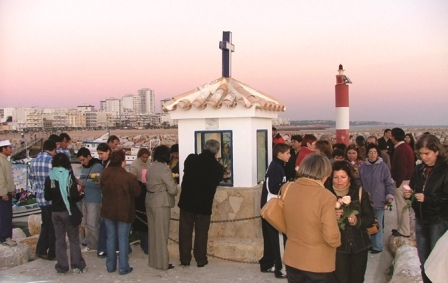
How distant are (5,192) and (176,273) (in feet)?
10.1

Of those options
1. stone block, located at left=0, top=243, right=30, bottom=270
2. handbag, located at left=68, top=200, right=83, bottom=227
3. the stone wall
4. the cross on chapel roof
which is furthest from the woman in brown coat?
the cross on chapel roof

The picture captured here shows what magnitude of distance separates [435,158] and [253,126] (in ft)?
8.64

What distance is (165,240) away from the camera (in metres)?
6.08

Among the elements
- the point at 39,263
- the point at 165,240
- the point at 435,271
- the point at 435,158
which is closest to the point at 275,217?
the point at 435,271

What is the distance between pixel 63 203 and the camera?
586 centimetres

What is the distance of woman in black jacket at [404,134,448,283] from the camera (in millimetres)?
4438

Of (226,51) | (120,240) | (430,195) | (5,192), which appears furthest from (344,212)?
(5,192)

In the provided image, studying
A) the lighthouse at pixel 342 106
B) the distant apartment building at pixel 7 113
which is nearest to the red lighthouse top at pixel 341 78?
the lighthouse at pixel 342 106

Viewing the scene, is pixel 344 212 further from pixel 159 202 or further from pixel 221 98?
pixel 221 98

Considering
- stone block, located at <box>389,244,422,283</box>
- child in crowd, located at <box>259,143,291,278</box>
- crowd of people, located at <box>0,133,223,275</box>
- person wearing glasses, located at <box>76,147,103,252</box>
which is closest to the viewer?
stone block, located at <box>389,244,422,283</box>

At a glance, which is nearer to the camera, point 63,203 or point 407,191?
point 407,191

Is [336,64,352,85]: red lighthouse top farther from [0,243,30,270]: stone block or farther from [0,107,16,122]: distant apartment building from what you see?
[0,107,16,122]: distant apartment building

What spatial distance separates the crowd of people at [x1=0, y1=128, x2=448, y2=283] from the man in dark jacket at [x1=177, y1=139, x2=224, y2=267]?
13mm

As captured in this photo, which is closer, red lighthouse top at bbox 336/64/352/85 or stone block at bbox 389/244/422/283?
stone block at bbox 389/244/422/283
